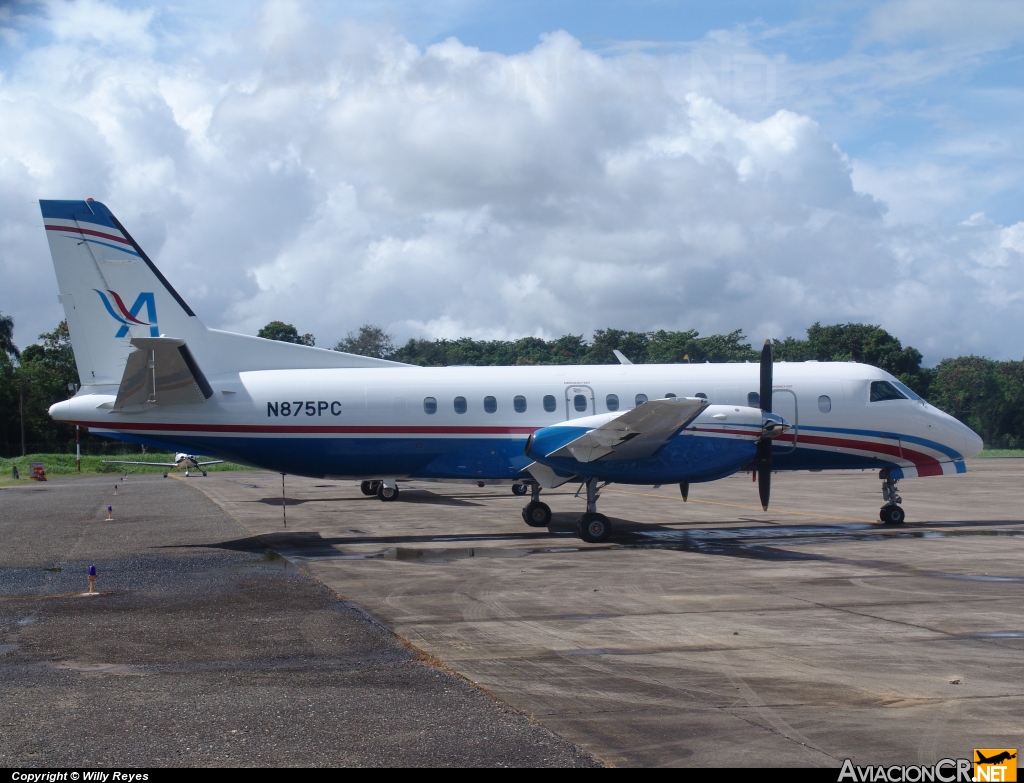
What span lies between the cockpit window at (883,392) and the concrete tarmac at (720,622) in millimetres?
2928

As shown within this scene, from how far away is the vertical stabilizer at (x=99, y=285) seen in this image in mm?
17156

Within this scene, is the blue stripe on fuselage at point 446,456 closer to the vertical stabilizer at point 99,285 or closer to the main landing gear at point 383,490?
the vertical stabilizer at point 99,285

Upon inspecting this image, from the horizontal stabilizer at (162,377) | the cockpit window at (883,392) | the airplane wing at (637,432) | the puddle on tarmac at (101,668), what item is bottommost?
the puddle on tarmac at (101,668)

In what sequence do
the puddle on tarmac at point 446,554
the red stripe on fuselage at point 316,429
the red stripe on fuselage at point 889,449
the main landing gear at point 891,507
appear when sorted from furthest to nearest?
1. the main landing gear at point 891,507
2. the red stripe on fuselage at point 889,449
3. the red stripe on fuselage at point 316,429
4. the puddle on tarmac at point 446,554

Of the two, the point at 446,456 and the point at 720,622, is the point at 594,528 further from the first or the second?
the point at 720,622

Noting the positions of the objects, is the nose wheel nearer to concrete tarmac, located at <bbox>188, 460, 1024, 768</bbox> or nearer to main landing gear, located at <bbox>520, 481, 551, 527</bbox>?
concrete tarmac, located at <bbox>188, 460, 1024, 768</bbox>

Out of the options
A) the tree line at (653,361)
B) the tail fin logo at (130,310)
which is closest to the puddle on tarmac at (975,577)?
the tail fin logo at (130,310)

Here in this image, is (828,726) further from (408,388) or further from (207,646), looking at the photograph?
(408,388)

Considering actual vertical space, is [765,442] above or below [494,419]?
below

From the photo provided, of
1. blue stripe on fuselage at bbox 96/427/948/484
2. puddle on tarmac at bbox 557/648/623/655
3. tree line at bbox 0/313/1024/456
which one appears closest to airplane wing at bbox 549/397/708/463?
blue stripe on fuselage at bbox 96/427/948/484

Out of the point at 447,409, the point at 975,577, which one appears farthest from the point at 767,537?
the point at 447,409

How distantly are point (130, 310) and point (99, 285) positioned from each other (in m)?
0.74

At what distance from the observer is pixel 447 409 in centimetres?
1852

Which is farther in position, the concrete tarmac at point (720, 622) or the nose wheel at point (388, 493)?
the nose wheel at point (388, 493)
